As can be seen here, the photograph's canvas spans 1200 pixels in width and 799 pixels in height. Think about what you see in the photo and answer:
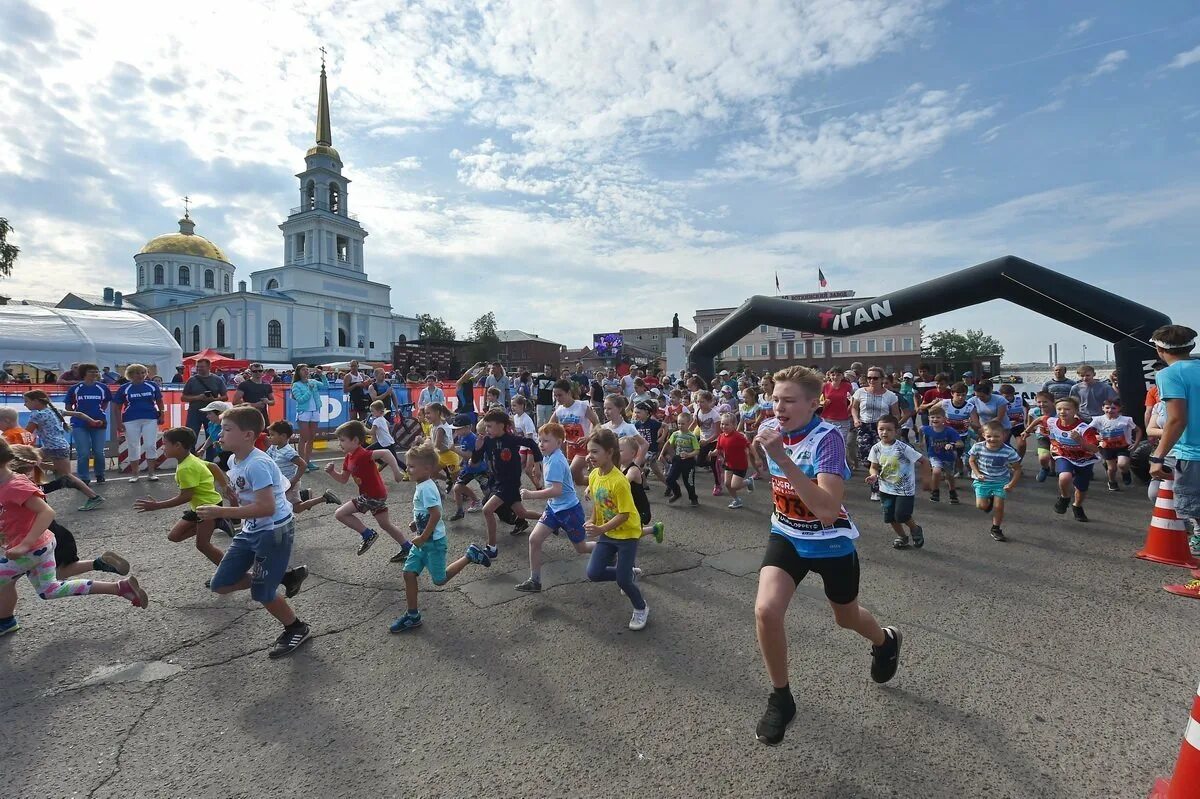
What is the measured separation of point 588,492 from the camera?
455 centimetres

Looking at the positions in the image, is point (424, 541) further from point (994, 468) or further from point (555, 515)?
point (994, 468)

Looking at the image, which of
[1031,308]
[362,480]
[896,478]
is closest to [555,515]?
[362,480]

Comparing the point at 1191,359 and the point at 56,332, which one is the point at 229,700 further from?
the point at 56,332

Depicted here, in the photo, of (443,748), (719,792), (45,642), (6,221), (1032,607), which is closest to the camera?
(719,792)

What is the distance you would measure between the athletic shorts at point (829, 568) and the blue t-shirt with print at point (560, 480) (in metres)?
2.39

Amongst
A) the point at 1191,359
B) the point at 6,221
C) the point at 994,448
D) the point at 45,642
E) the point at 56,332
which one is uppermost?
the point at 6,221

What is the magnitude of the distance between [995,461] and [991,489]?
1.06ft

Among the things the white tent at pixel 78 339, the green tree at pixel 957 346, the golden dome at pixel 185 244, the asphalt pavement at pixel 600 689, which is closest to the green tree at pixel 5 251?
the white tent at pixel 78 339

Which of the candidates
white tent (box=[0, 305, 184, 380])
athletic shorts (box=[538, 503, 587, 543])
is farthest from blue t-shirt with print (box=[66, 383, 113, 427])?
white tent (box=[0, 305, 184, 380])

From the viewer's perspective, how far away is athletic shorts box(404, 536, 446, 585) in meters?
4.19

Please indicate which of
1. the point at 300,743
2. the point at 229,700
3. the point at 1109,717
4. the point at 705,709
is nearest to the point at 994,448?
the point at 1109,717

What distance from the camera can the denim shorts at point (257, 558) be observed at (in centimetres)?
378

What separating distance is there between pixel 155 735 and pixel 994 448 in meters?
7.62

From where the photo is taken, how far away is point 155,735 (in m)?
2.92
